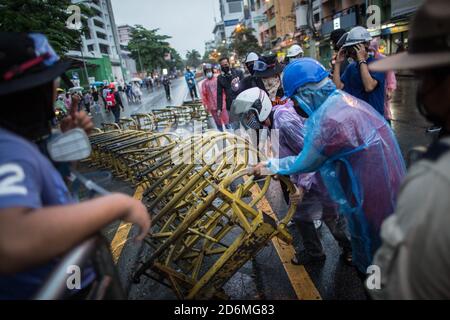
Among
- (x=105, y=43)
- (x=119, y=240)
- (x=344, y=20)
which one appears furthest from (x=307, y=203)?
(x=105, y=43)

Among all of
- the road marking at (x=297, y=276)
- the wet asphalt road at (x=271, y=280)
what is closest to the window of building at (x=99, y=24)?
the wet asphalt road at (x=271, y=280)

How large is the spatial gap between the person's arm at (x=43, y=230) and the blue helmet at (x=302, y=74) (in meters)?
1.66

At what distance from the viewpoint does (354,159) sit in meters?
2.04

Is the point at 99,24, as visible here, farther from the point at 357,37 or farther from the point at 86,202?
the point at 86,202

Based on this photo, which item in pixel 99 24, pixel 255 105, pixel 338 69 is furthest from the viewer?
pixel 99 24

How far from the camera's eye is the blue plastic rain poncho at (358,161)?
2.01 meters

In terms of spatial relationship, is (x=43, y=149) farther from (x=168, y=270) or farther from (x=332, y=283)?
(x=332, y=283)

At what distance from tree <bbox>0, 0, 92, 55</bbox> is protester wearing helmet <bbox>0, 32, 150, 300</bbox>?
1013 cm

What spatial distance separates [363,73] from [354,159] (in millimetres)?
2236

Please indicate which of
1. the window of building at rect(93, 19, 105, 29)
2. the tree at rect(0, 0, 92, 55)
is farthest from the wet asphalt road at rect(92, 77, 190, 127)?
the window of building at rect(93, 19, 105, 29)

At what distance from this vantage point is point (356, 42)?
391cm

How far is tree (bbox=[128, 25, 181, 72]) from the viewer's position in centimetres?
6919

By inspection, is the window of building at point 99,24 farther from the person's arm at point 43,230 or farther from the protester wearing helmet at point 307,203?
the person's arm at point 43,230

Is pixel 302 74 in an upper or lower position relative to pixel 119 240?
upper
